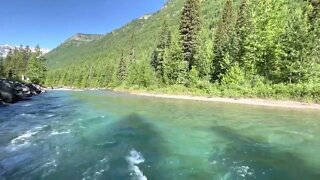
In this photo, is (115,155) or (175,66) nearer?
(115,155)

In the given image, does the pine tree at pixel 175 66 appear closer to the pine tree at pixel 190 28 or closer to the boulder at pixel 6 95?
the pine tree at pixel 190 28

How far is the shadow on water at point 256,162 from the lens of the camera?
12.4m

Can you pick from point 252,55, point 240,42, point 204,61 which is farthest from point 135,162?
point 204,61

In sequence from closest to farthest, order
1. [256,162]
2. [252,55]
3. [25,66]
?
[256,162], [252,55], [25,66]

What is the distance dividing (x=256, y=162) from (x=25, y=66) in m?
149

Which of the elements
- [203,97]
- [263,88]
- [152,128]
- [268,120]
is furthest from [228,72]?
[152,128]

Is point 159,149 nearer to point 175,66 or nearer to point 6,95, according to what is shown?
point 6,95

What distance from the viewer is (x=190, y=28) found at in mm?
75062

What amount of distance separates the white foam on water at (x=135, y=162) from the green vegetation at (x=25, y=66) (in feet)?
360

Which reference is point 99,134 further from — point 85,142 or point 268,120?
point 268,120

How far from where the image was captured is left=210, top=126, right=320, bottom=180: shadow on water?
40.8 feet

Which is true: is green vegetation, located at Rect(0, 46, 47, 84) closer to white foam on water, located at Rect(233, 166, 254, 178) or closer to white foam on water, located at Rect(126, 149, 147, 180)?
white foam on water, located at Rect(126, 149, 147, 180)

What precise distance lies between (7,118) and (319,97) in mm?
31329

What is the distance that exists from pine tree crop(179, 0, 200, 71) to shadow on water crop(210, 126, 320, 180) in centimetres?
5825
